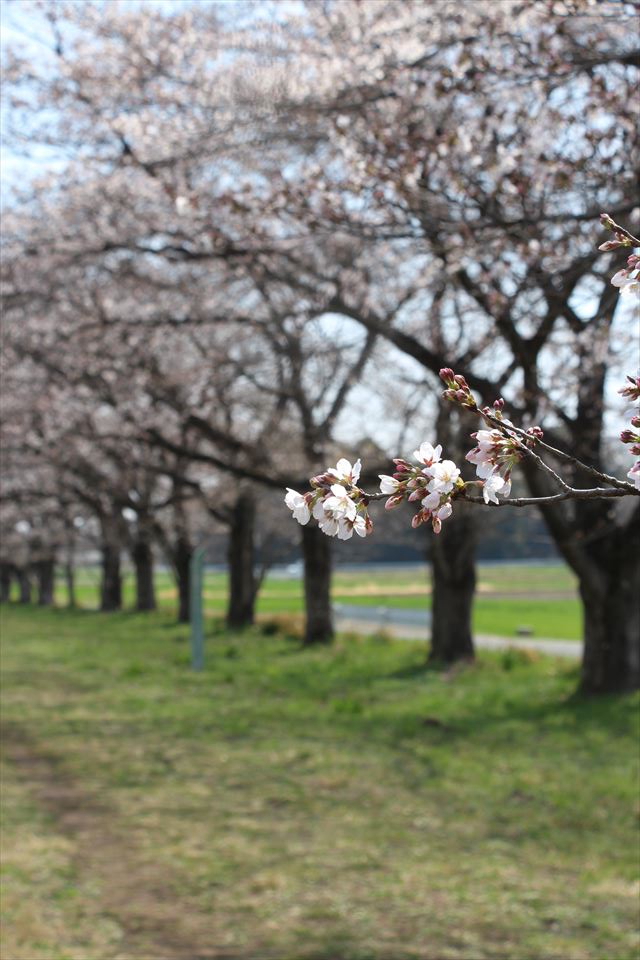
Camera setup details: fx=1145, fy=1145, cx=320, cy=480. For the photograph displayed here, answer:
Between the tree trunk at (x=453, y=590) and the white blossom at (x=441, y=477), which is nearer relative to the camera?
the white blossom at (x=441, y=477)

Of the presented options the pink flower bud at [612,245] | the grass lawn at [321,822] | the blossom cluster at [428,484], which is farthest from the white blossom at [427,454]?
the grass lawn at [321,822]

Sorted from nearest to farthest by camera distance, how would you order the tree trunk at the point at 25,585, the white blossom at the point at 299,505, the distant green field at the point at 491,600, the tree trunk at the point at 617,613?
the white blossom at the point at 299,505
the tree trunk at the point at 617,613
the distant green field at the point at 491,600
the tree trunk at the point at 25,585

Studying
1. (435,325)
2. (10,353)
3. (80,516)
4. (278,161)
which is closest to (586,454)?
(435,325)

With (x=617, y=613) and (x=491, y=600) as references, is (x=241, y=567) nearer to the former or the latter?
(x=617, y=613)

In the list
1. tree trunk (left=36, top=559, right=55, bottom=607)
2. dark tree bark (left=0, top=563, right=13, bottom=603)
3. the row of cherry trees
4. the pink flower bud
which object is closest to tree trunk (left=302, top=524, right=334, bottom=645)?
the row of cherry trees

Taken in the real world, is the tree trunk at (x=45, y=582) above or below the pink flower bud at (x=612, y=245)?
below

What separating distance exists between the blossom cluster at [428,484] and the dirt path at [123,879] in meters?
3.19

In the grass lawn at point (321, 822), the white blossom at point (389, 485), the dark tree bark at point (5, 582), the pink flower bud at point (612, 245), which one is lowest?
the grass lawn at point (321, 822)

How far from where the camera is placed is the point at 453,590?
16.0 m

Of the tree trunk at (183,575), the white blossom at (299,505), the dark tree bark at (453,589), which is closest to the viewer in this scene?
the white blossom at (299,505)

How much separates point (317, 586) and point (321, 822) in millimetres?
12784

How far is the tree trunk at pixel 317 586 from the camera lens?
19641 millimetres

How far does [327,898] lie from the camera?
5.51m

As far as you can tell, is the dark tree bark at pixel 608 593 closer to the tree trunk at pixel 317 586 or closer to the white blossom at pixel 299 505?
the tree trunk at pixel 317 586
